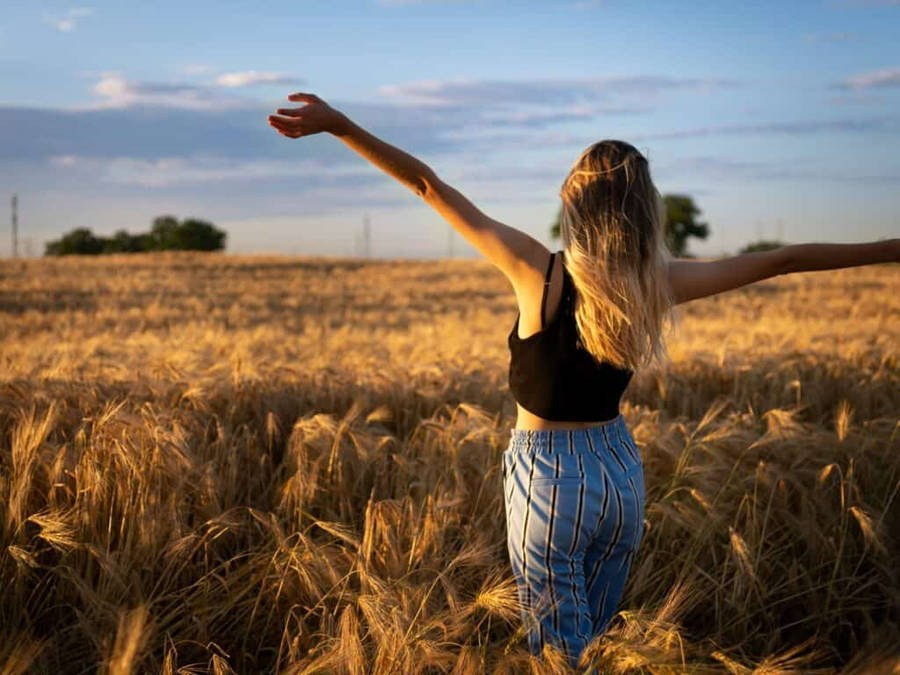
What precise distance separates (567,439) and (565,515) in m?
0.23

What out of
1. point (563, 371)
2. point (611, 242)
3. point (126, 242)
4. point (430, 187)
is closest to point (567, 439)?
point (563, 371)

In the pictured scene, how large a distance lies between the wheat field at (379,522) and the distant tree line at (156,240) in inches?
2497

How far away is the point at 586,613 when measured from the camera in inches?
Result: 96.7

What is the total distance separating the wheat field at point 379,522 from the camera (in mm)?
2666

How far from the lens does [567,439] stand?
237 centimetres

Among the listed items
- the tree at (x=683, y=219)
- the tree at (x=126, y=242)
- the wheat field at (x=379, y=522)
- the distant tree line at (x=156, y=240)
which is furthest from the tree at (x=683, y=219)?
the wheat field at (x=379, y=522)

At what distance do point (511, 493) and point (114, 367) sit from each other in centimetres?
390

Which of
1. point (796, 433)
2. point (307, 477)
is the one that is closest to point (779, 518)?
point (796, 433)

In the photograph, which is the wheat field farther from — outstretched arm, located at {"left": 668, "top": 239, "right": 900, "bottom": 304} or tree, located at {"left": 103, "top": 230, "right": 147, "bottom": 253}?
tree, located at {"left": 103, "top": 230, "right": 147, "bottom": 253}

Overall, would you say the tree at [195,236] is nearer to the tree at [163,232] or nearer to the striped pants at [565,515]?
the tree at [163,232]

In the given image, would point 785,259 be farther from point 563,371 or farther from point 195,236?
point 195,236

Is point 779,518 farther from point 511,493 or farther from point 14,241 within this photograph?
point 14,241

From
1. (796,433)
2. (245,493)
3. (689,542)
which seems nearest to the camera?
(689,542)

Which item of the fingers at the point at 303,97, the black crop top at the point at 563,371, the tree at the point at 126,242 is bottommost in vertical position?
the black crop top at the point at 563,371
